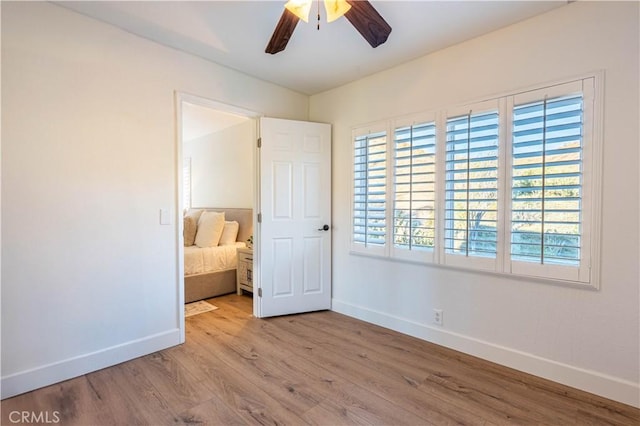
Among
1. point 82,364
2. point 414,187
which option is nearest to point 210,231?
point 82,364

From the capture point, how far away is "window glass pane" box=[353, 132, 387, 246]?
3.02 m

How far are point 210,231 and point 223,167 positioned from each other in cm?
143

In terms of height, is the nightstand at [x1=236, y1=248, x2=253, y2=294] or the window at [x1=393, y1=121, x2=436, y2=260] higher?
the window at [x1=393, y1=121, x2=436, y2=260]

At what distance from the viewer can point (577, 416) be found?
1764mm

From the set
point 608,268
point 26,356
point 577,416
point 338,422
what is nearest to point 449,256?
point 608,268

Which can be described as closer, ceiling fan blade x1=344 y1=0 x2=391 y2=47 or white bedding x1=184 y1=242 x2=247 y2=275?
ceiling fan blade x1=344 y1=0 x2=391 y2=47

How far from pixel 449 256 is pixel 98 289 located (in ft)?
8.71

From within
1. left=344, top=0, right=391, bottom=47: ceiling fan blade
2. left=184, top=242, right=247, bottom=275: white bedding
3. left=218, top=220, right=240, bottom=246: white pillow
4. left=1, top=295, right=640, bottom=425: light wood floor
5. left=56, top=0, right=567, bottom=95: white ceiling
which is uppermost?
left=56, top=0, right=567, bottom=95: white ceiling

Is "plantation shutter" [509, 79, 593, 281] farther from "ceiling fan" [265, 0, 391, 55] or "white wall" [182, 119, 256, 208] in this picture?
"white wall" [182, 119, 256, 208]

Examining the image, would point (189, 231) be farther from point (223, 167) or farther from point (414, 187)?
point (414, 187)

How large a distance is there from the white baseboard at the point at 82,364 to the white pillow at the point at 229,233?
1857 mm

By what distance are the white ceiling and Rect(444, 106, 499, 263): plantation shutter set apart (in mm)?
650

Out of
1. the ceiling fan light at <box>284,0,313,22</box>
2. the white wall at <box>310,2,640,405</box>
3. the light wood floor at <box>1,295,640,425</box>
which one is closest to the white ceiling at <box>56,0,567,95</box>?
the white wall at <box>310,2,640,405</box>

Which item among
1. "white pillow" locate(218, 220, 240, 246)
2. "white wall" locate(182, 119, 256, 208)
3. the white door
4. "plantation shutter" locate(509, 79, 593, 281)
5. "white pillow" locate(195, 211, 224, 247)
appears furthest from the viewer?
"white wall" locate(182, 119, 256, 208)
